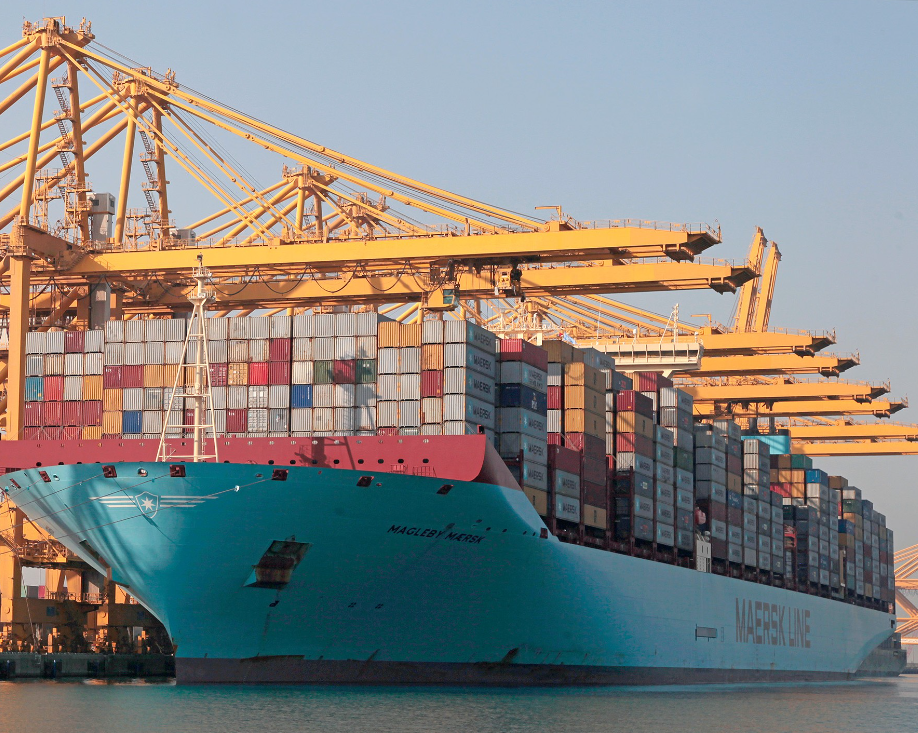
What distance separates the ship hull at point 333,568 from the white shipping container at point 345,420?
11.2 feet

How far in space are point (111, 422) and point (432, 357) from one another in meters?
8.99

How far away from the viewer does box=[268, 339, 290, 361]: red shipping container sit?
3656 cm

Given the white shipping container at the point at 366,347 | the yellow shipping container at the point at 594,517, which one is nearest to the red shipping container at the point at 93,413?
the white shipping container at the point at 366,347

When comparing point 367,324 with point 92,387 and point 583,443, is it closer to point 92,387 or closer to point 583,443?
point 92,387

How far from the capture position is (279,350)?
3669 cm

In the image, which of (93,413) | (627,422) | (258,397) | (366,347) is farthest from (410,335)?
(627,422)

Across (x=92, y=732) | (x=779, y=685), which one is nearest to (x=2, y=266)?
(x=92, y=732)

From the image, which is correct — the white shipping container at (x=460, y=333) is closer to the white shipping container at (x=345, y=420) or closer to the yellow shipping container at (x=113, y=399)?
the white shipping container at (x=345, y=420)

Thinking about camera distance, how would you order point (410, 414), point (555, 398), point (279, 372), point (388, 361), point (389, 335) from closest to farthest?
point (410, 414) → point (388, 361) → point (389, 335) → point (279, 372) → point (555, 398)

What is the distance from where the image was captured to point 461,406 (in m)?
35.2

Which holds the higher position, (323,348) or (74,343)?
(74,343)

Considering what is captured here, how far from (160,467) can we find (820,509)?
39.5 metres

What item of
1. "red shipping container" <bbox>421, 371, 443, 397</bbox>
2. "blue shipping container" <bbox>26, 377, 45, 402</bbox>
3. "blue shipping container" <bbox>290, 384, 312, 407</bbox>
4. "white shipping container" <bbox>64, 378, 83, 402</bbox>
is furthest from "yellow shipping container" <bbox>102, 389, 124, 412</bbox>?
"red shipping container" <bbox>421, 371, 443, 397</bbox>

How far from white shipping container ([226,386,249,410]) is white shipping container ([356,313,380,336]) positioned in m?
3.44
